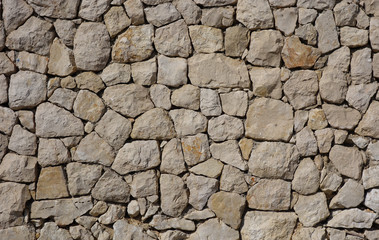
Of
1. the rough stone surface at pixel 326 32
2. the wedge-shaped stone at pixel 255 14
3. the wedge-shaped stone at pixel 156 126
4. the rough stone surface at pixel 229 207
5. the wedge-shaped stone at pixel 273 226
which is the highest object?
the wedge-shaped stone at pixel 255 14

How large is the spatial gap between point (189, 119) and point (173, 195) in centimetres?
57

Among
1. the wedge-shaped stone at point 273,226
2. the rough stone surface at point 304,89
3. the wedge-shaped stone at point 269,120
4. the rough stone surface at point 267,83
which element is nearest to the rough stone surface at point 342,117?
the rough stone surface at point 304,89

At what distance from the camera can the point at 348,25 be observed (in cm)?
346

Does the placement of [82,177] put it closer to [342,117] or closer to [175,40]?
[175,40]

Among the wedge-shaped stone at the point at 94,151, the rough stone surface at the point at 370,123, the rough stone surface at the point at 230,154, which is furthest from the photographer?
the wedge-shaped stone at the point at 94,151

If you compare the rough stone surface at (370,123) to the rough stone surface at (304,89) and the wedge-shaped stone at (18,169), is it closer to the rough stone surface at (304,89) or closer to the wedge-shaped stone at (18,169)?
the rough stone surface at (304,89)

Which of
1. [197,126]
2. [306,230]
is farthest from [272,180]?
[197,126]

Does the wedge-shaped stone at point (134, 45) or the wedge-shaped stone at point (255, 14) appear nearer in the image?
the wedge-shaped stone at point (255, 14)

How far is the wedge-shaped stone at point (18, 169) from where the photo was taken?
11.9ft

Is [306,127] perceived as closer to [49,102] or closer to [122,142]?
[122,142]

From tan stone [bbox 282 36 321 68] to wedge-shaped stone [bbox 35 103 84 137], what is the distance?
162cm

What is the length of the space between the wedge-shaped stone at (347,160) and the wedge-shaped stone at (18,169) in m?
2.22

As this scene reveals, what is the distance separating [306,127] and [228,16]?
3.25ft

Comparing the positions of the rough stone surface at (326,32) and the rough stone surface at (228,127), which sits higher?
the rough stone surface at (326,32)
